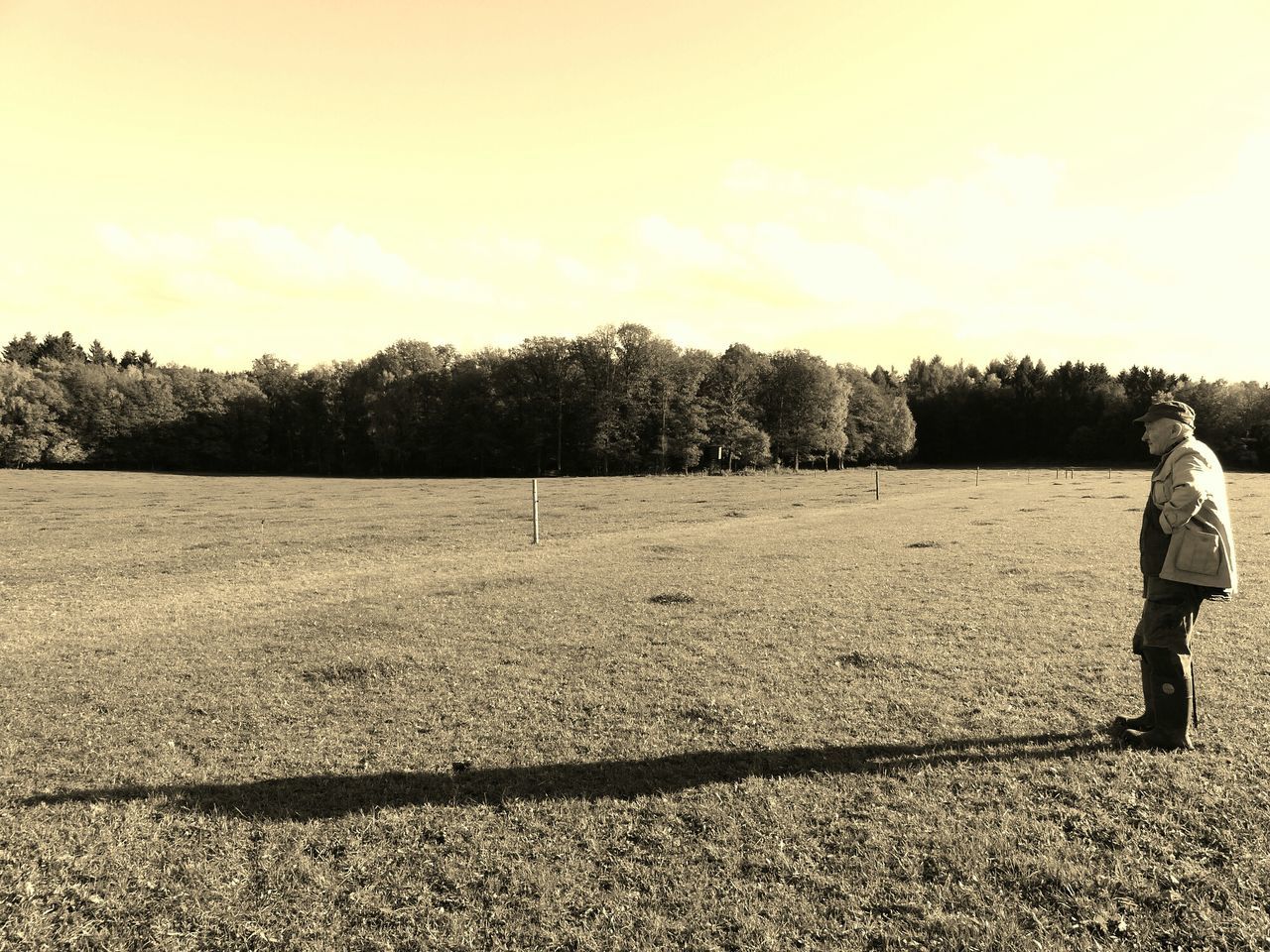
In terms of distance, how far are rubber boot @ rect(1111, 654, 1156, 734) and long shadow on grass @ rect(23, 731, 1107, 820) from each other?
281 mm

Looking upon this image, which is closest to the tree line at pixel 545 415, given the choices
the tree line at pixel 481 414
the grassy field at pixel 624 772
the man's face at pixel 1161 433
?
the tree line at pixel 481 414

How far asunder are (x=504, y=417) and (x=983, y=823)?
91510mm

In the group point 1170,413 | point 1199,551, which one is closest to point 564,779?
point 1199,551

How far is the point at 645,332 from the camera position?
89.6m

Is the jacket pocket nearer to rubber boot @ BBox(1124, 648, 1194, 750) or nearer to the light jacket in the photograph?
the light jacket

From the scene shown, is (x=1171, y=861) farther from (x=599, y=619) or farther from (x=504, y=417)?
(x=504, y=417)

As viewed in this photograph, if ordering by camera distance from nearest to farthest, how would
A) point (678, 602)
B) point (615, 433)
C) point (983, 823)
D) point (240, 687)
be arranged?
point (983, 823), point (240, 687), point (678, 602), point (615, 433)

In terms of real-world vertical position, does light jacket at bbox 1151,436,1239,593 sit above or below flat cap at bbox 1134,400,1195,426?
below

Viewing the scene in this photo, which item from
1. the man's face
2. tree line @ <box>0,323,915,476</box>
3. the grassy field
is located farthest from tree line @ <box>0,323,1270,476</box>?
the man's face

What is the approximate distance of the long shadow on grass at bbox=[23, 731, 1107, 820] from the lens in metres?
5.84

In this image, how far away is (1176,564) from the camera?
6.23 meters

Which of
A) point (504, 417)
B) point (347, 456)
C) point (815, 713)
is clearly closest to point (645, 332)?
point (504, 417)

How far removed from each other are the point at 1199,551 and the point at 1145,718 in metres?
1.83

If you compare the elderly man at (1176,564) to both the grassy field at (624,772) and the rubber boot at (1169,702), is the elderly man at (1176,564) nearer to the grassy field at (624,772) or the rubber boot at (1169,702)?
the rubber boot at (1169,702)
